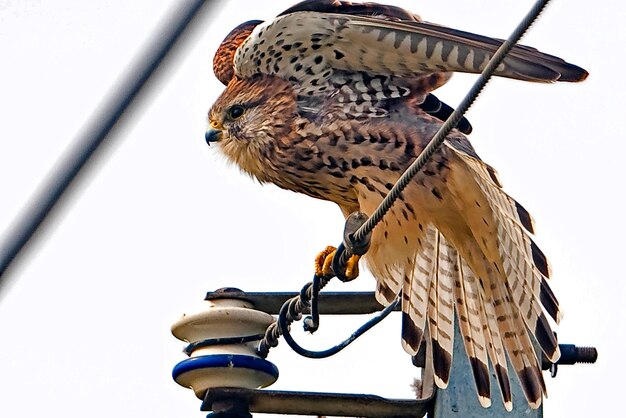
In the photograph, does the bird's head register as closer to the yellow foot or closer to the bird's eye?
the bird's eye

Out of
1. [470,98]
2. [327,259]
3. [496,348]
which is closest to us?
[470,98]

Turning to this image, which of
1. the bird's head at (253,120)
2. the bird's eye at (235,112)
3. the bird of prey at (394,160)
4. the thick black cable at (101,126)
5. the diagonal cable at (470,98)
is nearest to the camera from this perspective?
the thick black cable at (101,126)

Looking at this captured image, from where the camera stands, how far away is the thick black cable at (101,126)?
71.7 inches

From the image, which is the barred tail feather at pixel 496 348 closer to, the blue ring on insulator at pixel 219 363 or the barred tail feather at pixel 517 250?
the barred tail feather at pixel 517 250

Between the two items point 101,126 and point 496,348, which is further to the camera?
point 496,348

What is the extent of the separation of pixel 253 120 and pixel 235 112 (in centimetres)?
10

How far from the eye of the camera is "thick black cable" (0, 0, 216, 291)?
5.98ft

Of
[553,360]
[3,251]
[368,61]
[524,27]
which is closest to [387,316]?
[553,360]

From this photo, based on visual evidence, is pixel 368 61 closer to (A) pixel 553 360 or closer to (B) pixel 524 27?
(A) pixel 553 360

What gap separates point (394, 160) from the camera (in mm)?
5125

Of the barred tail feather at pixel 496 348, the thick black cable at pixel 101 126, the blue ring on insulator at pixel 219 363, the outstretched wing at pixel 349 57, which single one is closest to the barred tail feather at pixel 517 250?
the barred tail feather at pixel 496 348

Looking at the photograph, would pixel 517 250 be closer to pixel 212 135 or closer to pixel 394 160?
pixel 394 160

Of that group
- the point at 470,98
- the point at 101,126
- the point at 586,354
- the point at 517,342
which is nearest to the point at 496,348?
the point at 517,342

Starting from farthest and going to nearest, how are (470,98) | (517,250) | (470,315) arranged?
(470,315)
(517,250)
(470,98)
